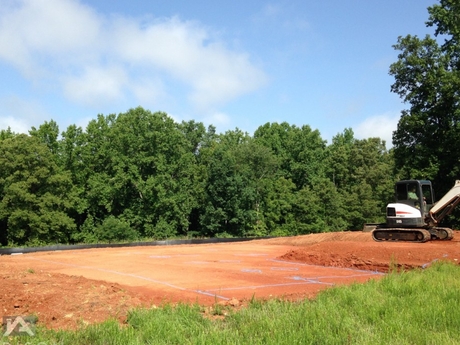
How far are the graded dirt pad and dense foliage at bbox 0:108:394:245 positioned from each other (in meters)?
29.3

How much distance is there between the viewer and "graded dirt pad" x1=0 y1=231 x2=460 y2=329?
7934 millimetres

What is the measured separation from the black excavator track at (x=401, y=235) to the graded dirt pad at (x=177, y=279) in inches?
30.0

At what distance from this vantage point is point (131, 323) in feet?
22.9

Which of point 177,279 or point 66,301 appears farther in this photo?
point 177,279

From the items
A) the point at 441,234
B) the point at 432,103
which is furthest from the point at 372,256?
the point at 432,103

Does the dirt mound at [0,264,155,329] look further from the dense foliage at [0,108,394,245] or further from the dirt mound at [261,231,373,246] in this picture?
the dense foliage at [0,108,394,245]

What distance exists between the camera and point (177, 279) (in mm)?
12688

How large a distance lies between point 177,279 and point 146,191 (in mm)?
39990

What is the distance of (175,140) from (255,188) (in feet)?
45.1

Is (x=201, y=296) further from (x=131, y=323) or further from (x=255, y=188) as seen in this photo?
(x=255, y=188)

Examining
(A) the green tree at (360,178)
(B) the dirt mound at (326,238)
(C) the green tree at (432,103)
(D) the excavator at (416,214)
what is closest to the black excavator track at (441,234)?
(D) the excavator at (416,214)

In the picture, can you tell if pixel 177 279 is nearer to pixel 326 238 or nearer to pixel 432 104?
pixel 326 238

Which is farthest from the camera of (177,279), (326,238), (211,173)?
(211,173)

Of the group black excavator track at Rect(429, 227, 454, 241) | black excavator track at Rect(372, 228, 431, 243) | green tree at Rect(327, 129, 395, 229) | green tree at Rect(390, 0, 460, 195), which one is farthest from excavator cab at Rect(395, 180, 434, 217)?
green tree at Rect(327, 129, 395, 229)
